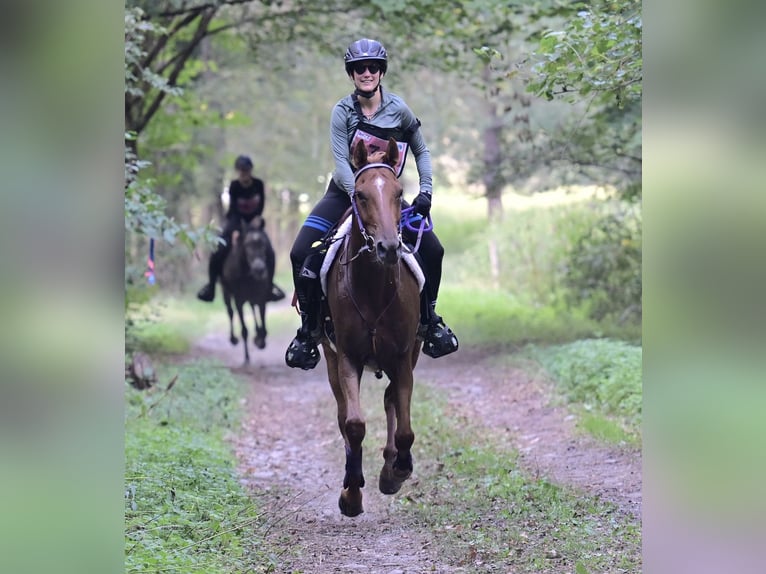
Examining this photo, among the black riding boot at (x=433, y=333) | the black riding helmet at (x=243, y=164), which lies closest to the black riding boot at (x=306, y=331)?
the black riding boot at (x=433, y=333)

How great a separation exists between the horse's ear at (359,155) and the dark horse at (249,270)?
9587mm

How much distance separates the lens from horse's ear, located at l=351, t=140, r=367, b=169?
20.3 ft

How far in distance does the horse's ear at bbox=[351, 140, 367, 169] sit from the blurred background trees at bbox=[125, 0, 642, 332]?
1772mm

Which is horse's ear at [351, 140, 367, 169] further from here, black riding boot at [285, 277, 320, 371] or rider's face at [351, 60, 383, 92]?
black riding boot at [285, 277, 320, 371]

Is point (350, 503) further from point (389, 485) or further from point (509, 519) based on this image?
point (509, 519)

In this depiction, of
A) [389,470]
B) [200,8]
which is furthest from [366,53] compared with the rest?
[200,8]

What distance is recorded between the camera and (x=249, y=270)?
625 inches

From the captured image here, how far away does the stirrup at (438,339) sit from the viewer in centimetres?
718

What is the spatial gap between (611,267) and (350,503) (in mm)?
10960
